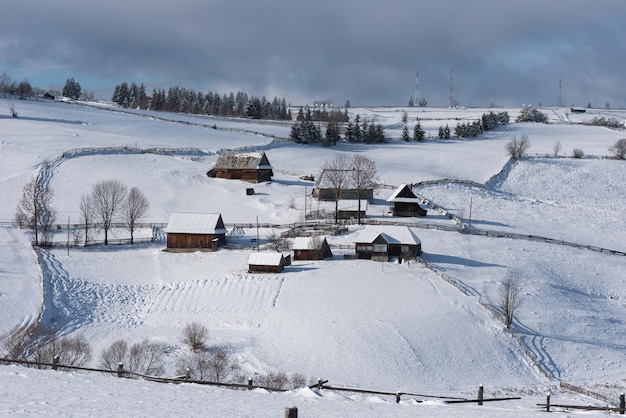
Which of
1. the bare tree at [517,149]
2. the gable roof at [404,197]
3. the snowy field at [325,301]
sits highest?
the bare tree at [517,149]

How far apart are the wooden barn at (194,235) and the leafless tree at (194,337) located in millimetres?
18459

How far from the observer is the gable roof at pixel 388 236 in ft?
159

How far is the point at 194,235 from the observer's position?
A: 53094 millimetres

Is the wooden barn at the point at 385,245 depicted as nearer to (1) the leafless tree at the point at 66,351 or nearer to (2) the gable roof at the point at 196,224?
(2) the gable roof at the point at 196,224

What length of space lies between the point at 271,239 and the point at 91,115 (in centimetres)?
7333

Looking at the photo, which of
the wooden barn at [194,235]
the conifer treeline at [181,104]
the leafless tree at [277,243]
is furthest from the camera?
the conifer treeline at [181,104]

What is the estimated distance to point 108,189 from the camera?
62000 mm

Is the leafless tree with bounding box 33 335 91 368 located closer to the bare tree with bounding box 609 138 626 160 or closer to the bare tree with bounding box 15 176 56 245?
the bare tree with bounding box 15 176 56 245

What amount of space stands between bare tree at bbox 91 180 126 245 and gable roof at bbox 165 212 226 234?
20.6ft

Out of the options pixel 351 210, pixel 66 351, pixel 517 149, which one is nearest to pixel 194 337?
pixel 66 351

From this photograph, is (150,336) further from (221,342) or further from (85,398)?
(85,398)

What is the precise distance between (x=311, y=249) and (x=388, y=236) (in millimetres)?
5703

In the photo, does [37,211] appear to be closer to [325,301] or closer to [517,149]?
[325,301]

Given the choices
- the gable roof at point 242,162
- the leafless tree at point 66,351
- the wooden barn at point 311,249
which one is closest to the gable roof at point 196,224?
the wooden barn at point 311,249
